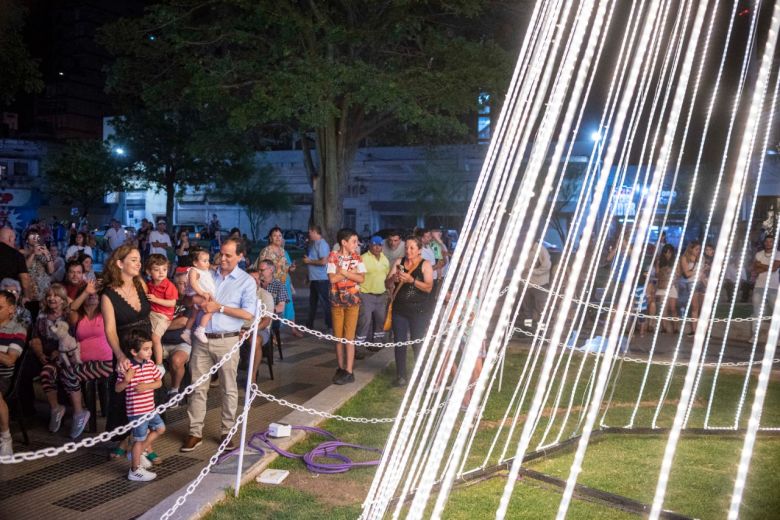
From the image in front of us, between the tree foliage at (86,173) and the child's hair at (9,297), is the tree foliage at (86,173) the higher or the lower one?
the higher one

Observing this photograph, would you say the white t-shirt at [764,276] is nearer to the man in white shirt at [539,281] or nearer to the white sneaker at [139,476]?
the man in white shirt at [539,281]

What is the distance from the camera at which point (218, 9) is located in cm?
1784

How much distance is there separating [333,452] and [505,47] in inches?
625

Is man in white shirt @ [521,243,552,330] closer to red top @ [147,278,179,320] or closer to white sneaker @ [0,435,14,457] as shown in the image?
red top @ [147,278,179,320]

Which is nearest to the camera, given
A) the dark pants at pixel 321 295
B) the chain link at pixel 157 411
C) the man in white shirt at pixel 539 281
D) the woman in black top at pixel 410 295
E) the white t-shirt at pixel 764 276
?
the chain link at pixel 157 411

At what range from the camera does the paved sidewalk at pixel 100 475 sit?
15.5 ft

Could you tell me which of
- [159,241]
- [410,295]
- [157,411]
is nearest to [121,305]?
[157,411]

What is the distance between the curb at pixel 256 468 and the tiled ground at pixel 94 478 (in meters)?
0.25

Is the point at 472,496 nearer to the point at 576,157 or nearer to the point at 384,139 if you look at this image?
the point at 384,139

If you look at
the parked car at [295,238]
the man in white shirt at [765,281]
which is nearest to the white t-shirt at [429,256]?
the man in white shirt at [765,281]

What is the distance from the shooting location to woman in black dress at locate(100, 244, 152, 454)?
5.69 m

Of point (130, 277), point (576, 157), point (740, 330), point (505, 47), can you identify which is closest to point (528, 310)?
point (740, 330)

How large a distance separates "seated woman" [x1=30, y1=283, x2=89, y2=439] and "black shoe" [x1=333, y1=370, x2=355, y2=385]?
9.27ft

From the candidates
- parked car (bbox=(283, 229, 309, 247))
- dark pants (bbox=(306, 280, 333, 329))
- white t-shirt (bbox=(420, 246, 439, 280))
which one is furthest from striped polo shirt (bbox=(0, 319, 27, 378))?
parked car (bbox=(283, 229, 309, 247))
